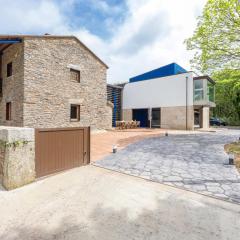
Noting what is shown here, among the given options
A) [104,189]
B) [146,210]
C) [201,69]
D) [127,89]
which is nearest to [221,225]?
[146,210]

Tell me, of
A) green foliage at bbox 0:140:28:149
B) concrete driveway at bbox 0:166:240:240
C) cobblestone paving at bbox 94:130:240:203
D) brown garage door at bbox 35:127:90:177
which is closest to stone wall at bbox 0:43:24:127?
brown garage door at bbox 35:127:90:177

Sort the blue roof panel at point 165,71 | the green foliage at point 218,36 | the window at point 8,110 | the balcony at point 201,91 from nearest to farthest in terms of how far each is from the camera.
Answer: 1. the green foliage at point 218,36
2. the window at point 8,110
3. the balcony at point 201,91
4. the blue roof panel at point 165,71

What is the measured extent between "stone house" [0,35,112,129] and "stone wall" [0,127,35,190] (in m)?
7.96

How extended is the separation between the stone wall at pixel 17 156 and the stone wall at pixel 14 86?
8.16 meters

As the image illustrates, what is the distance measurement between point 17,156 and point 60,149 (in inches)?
47.9

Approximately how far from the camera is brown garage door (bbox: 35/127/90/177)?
4820mm

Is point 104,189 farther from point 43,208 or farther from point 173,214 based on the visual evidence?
point 173,214

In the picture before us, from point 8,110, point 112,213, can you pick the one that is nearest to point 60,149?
point 112,213

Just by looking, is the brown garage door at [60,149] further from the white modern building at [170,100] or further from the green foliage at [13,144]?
the white modern building at [170,100]

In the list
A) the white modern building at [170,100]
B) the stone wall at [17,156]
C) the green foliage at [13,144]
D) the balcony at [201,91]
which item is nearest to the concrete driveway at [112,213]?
the stone wall at [17,156]

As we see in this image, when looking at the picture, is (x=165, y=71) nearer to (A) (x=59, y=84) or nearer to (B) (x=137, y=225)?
(A) (x=59, y=84)

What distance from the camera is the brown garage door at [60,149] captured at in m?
4.82

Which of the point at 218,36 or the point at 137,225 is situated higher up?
the point at 218,36

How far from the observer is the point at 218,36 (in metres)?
9.94
